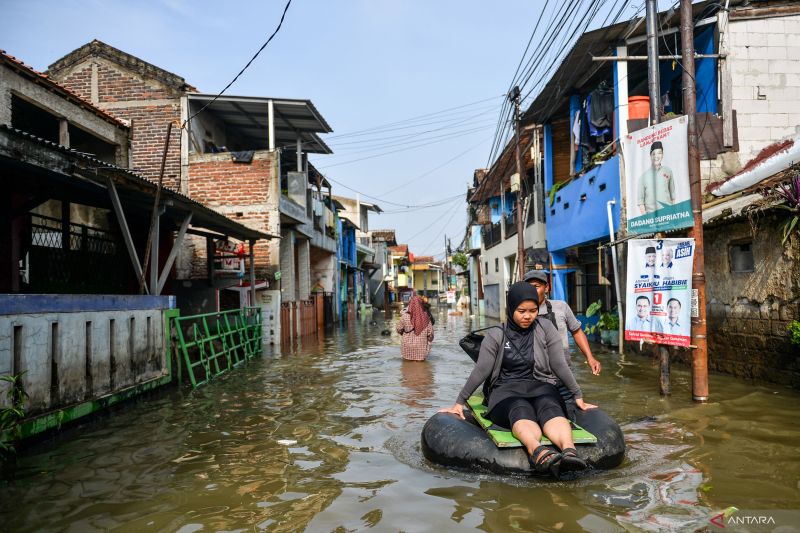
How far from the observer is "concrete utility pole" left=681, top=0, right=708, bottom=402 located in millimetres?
7113

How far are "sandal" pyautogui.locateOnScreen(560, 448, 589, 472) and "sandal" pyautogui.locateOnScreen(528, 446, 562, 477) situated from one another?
43 mm

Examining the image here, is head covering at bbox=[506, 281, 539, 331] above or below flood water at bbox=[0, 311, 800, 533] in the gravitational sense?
above

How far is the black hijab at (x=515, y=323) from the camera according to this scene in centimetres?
458

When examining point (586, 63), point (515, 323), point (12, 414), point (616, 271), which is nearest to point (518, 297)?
point (515, 323)

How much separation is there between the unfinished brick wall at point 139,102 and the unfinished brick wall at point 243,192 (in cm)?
87

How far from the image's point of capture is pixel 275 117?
18078mm

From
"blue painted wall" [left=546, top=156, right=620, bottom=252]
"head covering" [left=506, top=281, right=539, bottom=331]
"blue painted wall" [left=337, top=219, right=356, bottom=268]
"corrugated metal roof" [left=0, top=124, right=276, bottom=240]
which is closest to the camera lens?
"head covering" [left=506, top=281, right=539, bottom=331]

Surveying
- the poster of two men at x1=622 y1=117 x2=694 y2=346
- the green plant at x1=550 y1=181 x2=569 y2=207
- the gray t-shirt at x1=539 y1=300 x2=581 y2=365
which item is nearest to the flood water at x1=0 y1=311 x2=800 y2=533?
the poster of two men at x1=622 y1=117 x2=694 y2=346

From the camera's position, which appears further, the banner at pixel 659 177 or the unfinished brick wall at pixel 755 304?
the unfinished brick wall at pixel 755 304

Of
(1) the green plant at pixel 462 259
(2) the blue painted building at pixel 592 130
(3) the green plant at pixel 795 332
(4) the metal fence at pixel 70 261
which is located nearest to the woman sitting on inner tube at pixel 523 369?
(3) the green plant at pixel 795 332

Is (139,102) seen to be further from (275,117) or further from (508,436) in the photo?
(508,436)

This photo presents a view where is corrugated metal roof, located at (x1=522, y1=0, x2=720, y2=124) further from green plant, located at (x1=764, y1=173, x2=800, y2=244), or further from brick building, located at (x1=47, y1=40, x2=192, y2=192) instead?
brick building, located at (x1=47, y1=40, x2=192, y2=192)

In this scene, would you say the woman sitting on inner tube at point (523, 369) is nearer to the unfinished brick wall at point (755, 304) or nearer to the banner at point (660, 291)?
the banner at point (660, 291)

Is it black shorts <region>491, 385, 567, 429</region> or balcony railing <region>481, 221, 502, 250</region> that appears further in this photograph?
balcony railing <region>481, 221, 502, 250</region>
